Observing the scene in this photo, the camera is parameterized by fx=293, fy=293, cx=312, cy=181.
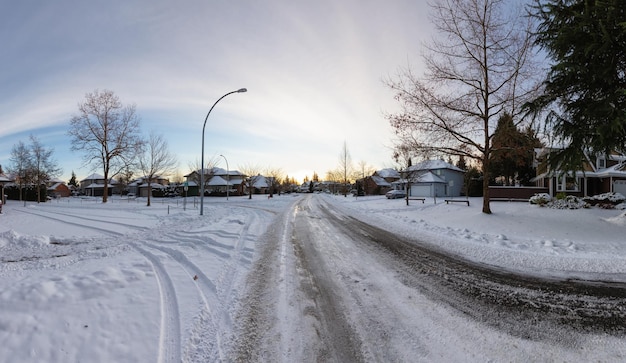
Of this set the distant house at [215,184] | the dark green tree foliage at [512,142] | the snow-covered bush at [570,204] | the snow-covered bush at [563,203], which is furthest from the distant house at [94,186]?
the snow-covered bush at [570,204]


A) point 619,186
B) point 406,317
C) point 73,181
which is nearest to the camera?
point 406,317

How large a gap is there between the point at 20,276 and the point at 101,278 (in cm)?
163

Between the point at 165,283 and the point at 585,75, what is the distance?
1459cm

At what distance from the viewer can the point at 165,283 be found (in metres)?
5.15

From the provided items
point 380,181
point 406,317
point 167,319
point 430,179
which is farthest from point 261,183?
point 406,317

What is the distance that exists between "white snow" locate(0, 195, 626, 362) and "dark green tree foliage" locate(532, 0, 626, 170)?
330 centimetres

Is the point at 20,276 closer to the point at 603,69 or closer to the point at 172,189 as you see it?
the point at 603,69

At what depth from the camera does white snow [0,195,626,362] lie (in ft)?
10.3

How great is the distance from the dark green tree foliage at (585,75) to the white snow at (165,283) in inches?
130

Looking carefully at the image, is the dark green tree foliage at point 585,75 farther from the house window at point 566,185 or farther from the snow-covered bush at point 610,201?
the house window at point 566,185

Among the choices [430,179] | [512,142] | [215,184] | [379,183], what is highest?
[512,142]

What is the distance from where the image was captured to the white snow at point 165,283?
3129mm

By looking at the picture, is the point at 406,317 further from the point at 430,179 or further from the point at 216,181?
the point at 216,181

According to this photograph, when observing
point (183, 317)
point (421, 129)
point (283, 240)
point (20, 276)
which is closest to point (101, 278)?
point (20, 276)
